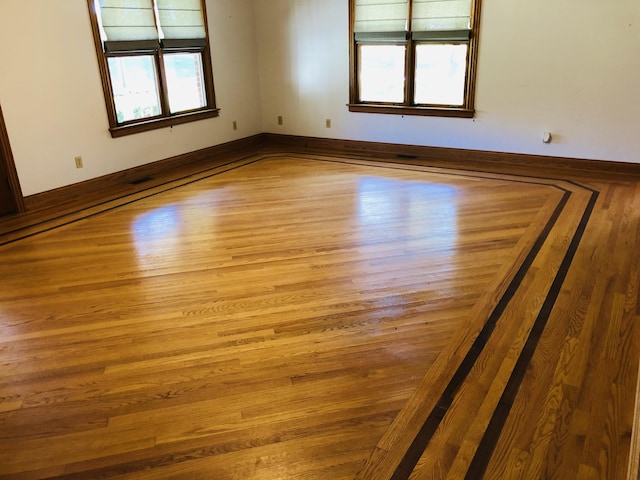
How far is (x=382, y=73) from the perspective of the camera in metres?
6.33

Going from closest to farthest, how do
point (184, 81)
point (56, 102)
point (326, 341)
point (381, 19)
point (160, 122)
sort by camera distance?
point (326, 341) → point (56, 102) → point (160, 122) → point (381, 19) → point (184, 81)

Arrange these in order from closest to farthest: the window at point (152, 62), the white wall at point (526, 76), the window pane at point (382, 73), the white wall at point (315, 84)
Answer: the white wall at point (315, 84)
the white wall at point (526, 76)
the window at point (152, 62)
the window pane at point (382, 73)

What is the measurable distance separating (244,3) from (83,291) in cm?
476

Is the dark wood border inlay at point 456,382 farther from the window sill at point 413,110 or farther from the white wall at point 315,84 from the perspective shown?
the window sill at point 413,110

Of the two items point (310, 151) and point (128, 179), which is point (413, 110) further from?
point (128, 179)

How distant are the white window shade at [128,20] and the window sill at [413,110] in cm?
246

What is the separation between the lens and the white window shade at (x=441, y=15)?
559 cm

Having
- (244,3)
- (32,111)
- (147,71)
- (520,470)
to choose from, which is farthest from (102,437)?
(244,3)

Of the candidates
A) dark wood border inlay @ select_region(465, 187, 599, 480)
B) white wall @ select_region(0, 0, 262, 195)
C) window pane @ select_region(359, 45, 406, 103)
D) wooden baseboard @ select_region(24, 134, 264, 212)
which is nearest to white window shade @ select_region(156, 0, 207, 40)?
white wall @ select_region(0, 0, 262, 195)

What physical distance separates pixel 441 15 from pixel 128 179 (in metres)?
3.75

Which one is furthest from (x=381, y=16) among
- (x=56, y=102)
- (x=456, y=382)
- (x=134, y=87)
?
(x=456, y=382)

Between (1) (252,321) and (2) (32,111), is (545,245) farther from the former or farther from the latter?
(2) (32,111)

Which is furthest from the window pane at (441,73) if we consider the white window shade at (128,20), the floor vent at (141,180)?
the floor vent at (141,180)

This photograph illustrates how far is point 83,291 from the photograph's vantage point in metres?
3.26
